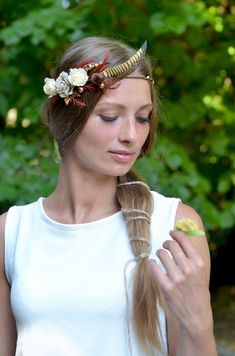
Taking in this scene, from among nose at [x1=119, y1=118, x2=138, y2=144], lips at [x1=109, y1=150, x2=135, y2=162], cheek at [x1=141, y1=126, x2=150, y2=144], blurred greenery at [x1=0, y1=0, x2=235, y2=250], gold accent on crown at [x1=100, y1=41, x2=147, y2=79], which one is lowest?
blurred greenery at [x1=0, y1=0, x2=235, y2=250]

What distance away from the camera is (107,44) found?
214 cm

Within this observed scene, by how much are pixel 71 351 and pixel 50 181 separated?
1.68 metres

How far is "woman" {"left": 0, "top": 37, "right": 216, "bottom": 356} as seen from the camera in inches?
79.7

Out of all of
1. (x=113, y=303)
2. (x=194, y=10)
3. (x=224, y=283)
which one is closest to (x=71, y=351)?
Result: (x=113, y=303)

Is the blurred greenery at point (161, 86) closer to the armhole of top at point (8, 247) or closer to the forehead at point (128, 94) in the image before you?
the armhole of top at point (8, 247)

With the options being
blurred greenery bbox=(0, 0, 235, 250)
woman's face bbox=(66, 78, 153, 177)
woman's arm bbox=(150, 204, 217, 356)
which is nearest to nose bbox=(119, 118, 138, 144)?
woman's face bbox=(66, 78, 153, 177)

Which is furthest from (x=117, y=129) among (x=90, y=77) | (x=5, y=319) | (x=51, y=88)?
(x=5, y=319)

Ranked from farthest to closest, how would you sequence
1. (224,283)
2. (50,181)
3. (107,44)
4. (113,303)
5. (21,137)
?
(224,283) → (21,137) → (50,181) → (107,44) → (113,303)

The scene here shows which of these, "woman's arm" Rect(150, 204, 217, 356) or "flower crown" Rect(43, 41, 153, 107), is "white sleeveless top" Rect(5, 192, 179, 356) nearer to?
"woman's arm" Rect(150, 204, 217, 356)

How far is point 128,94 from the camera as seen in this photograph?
2070 millimetres

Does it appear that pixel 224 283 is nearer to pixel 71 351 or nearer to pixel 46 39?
pixel 46 39

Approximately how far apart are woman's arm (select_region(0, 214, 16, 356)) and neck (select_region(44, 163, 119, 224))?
0.20m

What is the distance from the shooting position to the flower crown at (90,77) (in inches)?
81.0

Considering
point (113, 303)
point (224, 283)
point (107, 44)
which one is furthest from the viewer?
point (224, 283)
